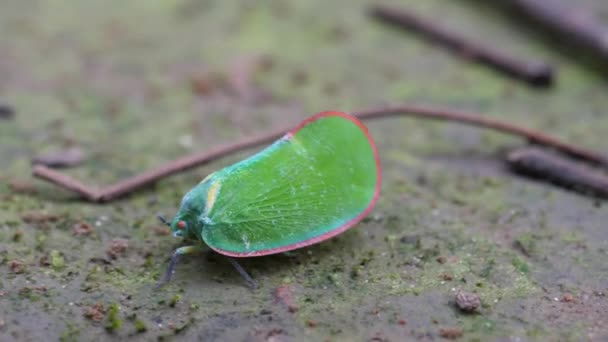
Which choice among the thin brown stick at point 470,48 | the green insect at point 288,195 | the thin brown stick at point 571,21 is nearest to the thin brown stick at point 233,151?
the green insect at point 288,195

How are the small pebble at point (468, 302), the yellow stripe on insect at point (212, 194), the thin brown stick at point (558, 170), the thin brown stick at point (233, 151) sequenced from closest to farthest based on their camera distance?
1. the small pebble at point (468, 302)
2. the yellow stripe on insect at point (212, 194)
3. the thin brown stick at point (233, 151)
4. the thin brown stick at point (558, 170)

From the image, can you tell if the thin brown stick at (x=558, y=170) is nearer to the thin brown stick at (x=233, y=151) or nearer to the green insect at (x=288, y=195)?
the thin brown stick at (x=233, y=151)

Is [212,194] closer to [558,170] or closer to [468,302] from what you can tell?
[468,302]

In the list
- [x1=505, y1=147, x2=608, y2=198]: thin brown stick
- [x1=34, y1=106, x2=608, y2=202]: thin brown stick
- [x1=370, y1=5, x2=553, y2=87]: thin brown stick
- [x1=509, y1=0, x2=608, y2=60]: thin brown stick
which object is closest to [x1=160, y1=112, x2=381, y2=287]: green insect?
[x1=34, y1=106, x2=608, y2=202]: thin brown stick

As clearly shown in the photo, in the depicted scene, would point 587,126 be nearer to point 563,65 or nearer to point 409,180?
point 563,65

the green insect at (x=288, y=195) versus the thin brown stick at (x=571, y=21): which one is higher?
the thin brown stick at (x=571, y=21)

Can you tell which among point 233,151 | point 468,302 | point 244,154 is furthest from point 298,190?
point 244,154

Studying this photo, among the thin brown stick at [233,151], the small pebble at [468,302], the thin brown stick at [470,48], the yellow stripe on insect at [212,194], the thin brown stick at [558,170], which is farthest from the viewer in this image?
the thin brown stick at [470,48]

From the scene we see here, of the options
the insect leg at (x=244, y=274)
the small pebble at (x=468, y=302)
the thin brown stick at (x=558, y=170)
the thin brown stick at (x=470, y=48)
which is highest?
the thin brown stick at (x=470, y=48)
